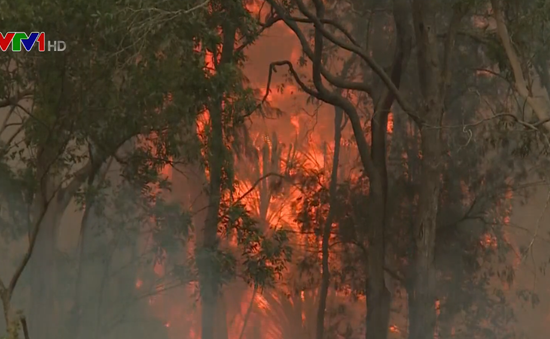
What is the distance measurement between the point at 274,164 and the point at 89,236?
2894mm

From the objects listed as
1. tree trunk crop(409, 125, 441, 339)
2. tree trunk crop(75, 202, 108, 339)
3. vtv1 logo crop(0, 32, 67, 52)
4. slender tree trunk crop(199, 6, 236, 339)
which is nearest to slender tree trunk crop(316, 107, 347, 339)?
slender tree trunk crop(199, 6, 236, 339)

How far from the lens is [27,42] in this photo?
5.79 metres

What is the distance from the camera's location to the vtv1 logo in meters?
5.66

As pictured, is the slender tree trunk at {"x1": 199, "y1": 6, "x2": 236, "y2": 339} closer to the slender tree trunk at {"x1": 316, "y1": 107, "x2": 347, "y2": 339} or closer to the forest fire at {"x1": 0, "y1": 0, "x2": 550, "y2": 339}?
the forest fire at {"x1": 0, "y1": 0, "x2": 550, "y2": 339}

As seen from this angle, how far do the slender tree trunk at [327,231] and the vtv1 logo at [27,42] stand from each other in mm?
5470

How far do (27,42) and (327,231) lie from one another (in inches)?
225

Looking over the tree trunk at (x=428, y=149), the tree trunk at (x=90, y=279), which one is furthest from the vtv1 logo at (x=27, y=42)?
the tree trunk at (x=428, y=149)

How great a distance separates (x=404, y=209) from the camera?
33.6ft

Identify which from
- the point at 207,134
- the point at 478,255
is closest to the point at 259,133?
the point at 207,134

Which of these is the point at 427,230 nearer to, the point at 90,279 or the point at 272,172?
the point at 272,172

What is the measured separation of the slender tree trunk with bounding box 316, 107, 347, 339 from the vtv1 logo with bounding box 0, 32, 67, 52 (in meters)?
5.47

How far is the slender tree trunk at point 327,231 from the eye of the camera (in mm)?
10422

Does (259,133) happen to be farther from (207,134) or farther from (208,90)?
(208,90)

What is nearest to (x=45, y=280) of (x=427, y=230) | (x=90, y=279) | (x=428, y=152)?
(x=90, y=279)
